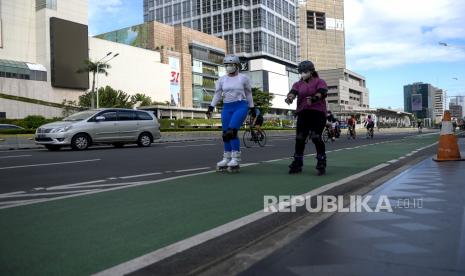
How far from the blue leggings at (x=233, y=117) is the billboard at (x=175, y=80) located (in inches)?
3457

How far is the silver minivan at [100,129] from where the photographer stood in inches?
631

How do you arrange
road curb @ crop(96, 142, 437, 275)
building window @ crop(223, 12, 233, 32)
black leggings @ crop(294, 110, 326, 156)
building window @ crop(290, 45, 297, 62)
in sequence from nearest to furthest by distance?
1. road curb @ crop(96, 142, 437, 275)
2. black leggings @ crop(294, 110, 326, 156)
3. building window @ crop(223, 12, 233, 32)
4. building window @ crop(290, 45, 297, 62)


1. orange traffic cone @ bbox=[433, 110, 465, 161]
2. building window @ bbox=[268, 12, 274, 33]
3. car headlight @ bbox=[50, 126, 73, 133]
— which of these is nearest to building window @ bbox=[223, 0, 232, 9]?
building window @ bbox=[268, 12, 274, 33]

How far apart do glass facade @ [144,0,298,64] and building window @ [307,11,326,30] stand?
3066 cm

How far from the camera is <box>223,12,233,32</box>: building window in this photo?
112 meters

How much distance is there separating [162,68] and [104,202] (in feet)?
295

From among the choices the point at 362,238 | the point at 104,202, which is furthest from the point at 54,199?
the point at 362,238

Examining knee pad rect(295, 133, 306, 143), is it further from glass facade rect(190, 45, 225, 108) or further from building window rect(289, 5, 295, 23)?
building window rect(289, 5, 295, 23)

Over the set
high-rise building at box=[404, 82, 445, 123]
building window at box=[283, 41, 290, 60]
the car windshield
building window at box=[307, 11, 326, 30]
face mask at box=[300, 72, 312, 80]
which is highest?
building window at box=[307, 11, 326, 30]

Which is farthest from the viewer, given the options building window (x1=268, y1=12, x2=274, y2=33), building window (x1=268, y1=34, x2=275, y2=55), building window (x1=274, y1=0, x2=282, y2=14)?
building window (x1=274, y1=0, x2=282, y2=14)

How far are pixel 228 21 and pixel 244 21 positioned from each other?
4.43m

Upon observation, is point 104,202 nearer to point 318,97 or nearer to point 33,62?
point 318,97

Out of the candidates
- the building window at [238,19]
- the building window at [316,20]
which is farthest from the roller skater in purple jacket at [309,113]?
the building window at [316,20]

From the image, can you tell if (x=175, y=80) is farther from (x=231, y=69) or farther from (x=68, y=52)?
(x=231, y=69)
